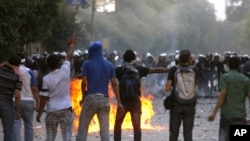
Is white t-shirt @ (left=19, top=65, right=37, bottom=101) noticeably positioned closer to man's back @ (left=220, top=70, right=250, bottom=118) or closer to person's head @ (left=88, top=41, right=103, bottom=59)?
person's head @ (left=88, top=41, right=103, bottom=59)

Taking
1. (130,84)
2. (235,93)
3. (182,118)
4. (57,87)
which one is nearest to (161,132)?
(130,84)

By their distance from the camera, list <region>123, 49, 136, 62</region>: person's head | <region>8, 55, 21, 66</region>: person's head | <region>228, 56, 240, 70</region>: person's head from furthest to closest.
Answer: <region>123, 49, 136, 62</region>: person's head
<region>8, 55, 21, 66</region>: person's head
<region>228, 56, 240, 70</region>: person's head

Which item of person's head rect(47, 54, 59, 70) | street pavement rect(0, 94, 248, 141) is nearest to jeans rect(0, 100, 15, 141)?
person's head rect(47, 54, 59, 70)

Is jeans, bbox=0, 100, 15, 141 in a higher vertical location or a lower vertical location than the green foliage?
lower

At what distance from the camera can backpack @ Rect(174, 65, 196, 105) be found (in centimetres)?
1080

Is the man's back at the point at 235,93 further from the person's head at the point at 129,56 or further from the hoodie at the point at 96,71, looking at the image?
the person's head at the point at 129,56

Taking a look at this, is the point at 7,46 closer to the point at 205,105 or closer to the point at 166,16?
the point at 205,105

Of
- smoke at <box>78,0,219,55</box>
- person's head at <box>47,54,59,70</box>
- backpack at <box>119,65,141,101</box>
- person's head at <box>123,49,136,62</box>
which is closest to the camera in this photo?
person's head at <box>47,54,59,70</box>

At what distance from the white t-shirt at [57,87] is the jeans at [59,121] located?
72mm

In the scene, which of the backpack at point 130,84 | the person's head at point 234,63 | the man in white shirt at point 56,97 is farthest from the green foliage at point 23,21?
the person's head at point 234,63

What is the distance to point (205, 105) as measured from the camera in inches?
1017

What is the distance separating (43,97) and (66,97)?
0.32 metres

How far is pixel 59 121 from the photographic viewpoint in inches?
423

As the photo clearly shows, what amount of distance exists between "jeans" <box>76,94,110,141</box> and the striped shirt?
39.2 inches
